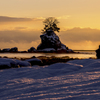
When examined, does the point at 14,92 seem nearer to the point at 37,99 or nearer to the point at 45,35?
the point at 37,99

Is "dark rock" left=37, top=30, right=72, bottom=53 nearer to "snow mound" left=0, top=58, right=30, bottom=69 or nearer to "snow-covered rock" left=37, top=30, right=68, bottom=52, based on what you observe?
"snow-covered rock" left=37, top=30, right=68, bottom=52

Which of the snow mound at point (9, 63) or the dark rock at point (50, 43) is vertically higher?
the dark rock at point (50, 43)

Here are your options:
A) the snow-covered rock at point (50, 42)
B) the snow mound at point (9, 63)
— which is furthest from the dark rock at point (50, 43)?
the snow mound at point (9, 63)

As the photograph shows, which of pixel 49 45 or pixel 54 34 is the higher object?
pixel 54 34

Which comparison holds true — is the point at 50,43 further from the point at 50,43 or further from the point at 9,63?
the point at 9,63

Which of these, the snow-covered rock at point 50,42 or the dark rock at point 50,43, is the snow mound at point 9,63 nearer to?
the dark rock at point 50,43

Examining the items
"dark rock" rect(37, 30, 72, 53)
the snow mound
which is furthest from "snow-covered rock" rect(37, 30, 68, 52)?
the snow mound

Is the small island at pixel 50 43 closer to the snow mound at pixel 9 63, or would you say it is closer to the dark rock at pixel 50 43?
the dark rock at pixel 50 43

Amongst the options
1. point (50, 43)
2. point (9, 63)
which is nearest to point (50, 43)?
point (50, 43)

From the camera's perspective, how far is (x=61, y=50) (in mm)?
53375

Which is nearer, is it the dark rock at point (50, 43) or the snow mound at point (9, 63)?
the snow mound at point (9, 63)

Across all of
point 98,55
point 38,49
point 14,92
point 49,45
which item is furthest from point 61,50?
point 14,92

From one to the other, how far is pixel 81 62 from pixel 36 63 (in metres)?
4.98

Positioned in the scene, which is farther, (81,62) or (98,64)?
(81,62)
